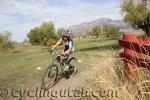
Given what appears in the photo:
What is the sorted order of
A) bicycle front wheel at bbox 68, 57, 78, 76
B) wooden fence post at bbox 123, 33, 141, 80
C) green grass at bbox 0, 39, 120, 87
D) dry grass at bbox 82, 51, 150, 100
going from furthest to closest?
bicycle front wheel at bbox 68, 57, 78, 76, green grass at bbox 0, 39, 120, 87, wooden fence post at bbox 123, 33, 141, 80, dry grass at bbox 82, 51, 150, 100

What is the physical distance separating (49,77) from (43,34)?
12470cm

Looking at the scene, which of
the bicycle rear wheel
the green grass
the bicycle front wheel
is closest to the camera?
the bicycle rear wheel

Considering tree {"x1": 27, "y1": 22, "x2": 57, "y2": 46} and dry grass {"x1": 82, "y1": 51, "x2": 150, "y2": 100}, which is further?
tree {"x1": 27, "y1": 22, "x2": 57, "y2": 46}

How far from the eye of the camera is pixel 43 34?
447 feet

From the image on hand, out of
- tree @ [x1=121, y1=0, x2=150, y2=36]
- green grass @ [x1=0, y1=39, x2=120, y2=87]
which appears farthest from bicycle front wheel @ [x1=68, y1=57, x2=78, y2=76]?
tree @ [x1=121, y1=0, x2=150, y2=36]

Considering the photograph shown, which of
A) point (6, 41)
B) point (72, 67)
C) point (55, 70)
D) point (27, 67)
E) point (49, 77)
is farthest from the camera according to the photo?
point (6, 41)

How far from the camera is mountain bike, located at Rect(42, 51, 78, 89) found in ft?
39.3

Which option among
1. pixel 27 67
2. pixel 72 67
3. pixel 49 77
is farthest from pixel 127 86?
pixel 27 67

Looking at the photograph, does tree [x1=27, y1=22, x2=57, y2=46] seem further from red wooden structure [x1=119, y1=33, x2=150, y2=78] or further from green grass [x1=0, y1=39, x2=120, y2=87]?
red wooden structure [x1=119, y1=33, x2=150, y2=78]

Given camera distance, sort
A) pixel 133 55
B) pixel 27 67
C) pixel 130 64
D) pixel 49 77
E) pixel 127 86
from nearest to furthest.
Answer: pixel 127 86, pixel 133 55, pixel 130 64, pixel 49 77, pixel 27 67

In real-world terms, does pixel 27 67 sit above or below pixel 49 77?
below

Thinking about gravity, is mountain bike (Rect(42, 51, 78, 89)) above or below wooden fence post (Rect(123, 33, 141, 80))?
below

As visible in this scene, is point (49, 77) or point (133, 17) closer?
point (49, 77)

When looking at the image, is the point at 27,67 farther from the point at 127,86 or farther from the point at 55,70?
the point at 127,86
